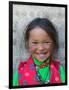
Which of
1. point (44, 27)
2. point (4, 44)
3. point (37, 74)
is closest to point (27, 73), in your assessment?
point (37, 74)

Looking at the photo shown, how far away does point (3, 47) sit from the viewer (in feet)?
6.98

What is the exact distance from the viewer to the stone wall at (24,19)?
2.14 meters

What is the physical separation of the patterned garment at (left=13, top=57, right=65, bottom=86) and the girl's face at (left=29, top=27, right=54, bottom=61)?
0.24ft

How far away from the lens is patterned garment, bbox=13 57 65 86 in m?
2.15

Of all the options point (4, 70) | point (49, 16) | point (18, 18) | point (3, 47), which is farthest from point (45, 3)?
point (4, 70)

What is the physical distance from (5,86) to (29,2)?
0.81m

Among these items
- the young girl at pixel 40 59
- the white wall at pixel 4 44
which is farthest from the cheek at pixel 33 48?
the white wall at pixel 4 44

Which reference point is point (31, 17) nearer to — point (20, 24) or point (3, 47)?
point (20, 24)

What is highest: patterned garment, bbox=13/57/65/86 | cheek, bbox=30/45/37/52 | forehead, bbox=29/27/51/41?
forehead, bbox=29/27/51/41

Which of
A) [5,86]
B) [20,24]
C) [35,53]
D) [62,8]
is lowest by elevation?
[5,86]

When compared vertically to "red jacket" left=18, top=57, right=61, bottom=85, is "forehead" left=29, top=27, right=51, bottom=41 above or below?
above

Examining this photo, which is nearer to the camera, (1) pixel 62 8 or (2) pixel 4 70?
(2) pixel 4 70

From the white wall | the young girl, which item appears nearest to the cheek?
the young girl

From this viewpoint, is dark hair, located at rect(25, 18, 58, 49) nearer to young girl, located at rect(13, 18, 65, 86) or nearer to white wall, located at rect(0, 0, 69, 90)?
young girl, located at rect(13, 18, 65, 86)
